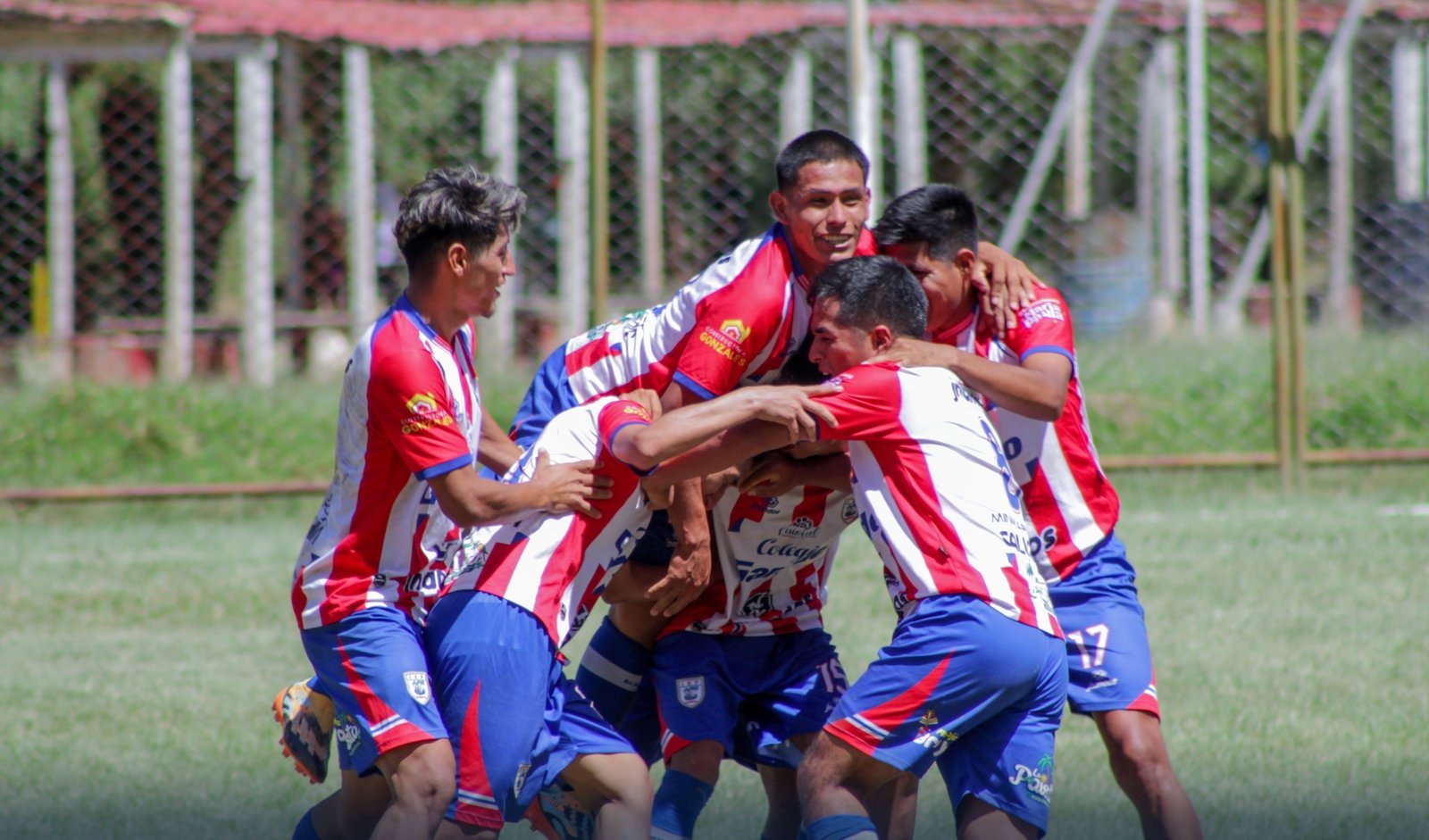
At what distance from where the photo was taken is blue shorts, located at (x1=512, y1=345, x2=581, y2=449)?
4688 millimetres

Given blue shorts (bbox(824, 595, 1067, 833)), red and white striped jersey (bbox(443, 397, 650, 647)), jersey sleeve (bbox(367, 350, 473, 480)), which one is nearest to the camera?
blue shorts (bbox(824, 595, 1067, 833))

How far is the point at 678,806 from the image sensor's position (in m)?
4.11

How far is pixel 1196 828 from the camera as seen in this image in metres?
3.90

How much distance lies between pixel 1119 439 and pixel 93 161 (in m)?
9.56

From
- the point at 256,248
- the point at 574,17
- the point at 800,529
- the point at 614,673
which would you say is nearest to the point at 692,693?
the point at 614,673

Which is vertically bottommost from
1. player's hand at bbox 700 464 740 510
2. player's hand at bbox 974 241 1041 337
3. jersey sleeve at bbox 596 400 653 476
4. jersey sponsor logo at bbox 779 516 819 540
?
jersey sponsor logo at bbox 779 516 819 540

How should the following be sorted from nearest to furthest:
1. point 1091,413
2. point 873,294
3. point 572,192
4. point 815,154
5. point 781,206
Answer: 1. point 873,294
2. point 815,154
3. point 781,206
4. point 1091,413
5. point 572,192

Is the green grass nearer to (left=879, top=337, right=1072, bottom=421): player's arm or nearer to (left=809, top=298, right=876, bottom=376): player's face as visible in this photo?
(left=879, top=337, right=1072, bottom=421): player's arm

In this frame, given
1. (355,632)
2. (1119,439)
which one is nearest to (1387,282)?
(1119,439)

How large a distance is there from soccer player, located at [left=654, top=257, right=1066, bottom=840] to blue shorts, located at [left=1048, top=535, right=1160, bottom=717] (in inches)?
11.5

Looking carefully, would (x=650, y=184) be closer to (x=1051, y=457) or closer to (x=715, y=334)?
(x=715, y=334)

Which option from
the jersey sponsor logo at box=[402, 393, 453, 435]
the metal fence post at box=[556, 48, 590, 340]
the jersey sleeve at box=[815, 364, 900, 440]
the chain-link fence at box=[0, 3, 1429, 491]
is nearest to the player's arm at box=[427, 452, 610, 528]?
the jersey sponsor logo at box=[402, 393, 453, 435]

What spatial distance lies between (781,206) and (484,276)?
115 centimetres

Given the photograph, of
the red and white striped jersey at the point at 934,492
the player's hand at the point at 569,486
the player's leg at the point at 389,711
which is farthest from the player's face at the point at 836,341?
the player's leg at the point at 389,711
